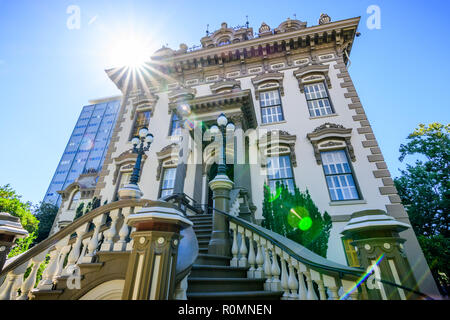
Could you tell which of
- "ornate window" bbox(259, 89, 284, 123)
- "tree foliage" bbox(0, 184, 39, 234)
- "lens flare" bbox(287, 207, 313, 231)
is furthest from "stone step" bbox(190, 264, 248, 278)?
"tree foliage" bbox(0, 184, 39, 234)

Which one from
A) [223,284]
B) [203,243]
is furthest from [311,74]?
[223,284]

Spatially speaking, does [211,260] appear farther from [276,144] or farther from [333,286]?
[276,144]

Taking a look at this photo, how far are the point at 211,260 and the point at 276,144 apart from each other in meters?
7.15

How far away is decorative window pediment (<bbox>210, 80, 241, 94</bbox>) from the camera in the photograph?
12156 millimetres

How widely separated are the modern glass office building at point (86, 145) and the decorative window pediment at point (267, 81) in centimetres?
7662

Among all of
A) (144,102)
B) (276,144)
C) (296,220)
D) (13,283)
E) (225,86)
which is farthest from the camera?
(144,102)

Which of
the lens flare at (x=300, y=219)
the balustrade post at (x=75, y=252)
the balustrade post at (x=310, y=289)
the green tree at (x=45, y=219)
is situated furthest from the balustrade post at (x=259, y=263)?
the green tree at (x=45, y=219)

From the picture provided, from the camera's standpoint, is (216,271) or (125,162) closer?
(216,271)

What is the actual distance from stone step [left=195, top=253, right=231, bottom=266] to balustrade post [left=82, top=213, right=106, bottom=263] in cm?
179

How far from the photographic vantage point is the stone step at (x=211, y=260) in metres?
3.91

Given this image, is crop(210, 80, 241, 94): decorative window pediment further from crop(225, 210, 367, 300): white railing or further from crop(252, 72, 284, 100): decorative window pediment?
crop(225, 210, 367, 300): white railing

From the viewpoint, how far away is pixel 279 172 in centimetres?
965

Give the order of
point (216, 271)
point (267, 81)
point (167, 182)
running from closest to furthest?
1. point (216, 271)
2. point (167, 182)
3. point (267, 81)
